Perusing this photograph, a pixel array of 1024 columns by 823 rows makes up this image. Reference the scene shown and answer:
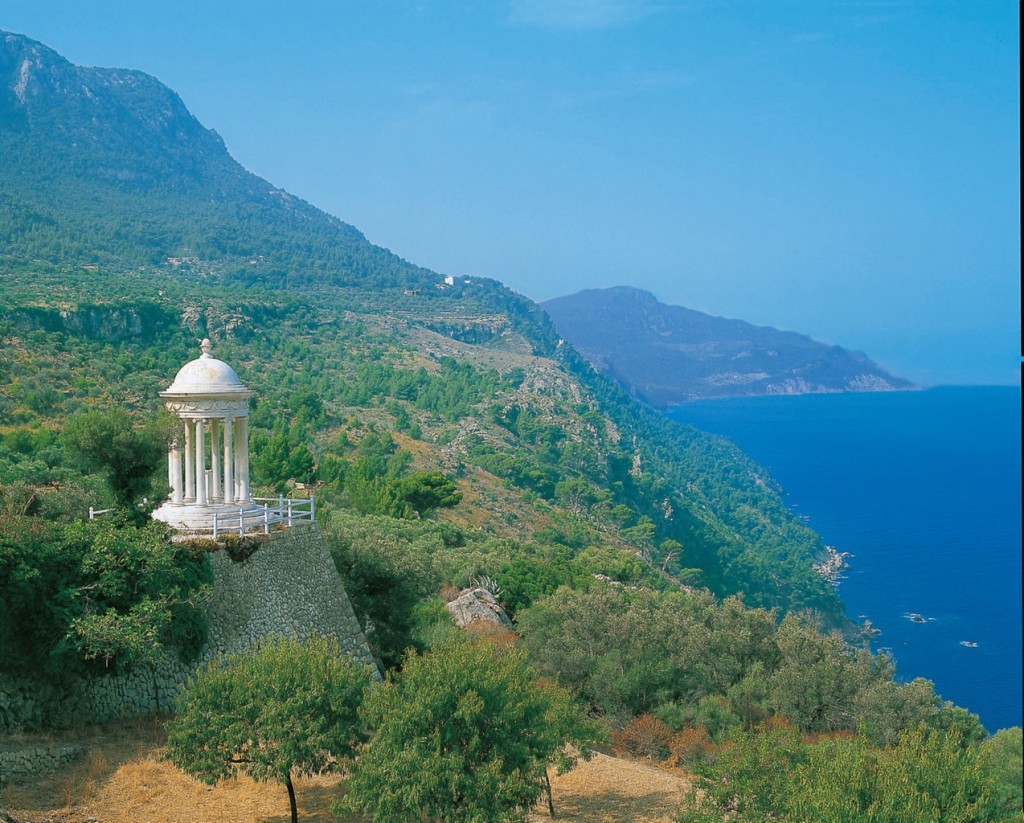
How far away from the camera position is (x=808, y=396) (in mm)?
129000

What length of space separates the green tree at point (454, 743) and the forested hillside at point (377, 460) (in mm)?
3526

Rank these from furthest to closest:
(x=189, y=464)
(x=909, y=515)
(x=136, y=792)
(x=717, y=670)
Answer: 1. (x=909, y=515)
2. (x=717, y=670)
3. (x=189, y=464)
4. (x=136, y=792)

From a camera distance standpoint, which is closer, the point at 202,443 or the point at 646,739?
the point at 202,443

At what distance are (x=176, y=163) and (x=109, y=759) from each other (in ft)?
566

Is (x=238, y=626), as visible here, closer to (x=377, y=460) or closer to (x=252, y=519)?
(x=252, y=519)

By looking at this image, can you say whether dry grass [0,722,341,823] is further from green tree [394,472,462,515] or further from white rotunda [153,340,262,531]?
green tree [394,472,462,515]

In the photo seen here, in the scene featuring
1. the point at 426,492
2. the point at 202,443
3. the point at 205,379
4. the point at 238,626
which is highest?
the point at 205,379

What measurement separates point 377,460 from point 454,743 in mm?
48255

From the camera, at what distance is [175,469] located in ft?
66.1

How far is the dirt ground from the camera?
48.1 feet

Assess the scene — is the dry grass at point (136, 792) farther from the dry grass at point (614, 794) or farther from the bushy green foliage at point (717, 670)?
the bushy green foliage at point (717, 670)

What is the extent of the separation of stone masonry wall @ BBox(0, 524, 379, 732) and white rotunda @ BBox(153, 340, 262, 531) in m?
1.16

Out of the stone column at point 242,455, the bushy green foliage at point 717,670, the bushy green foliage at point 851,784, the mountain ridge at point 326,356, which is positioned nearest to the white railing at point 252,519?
the stone column at point 242,455

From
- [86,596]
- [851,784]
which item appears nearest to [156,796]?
[86,596]
